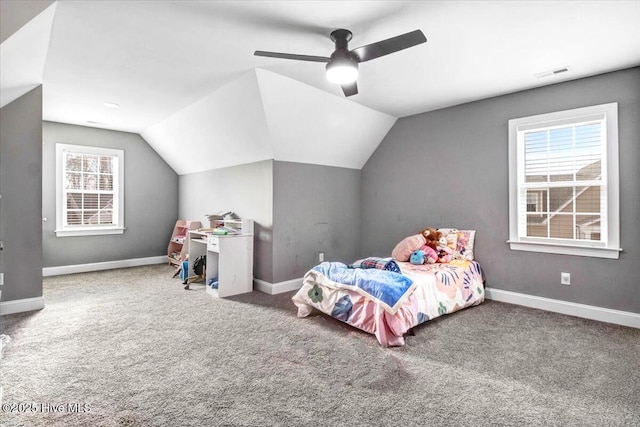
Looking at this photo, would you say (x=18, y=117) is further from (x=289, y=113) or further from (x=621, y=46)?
(x=621, y=46)

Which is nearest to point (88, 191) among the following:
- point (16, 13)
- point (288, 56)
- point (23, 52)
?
point (23, 52)

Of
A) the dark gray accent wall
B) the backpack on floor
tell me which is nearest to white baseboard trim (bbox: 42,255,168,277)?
the backpack on floor

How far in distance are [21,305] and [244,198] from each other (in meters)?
2.84

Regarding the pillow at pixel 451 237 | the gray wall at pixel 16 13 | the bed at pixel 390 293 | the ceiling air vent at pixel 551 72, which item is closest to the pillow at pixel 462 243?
the pillow at pixel 451 237

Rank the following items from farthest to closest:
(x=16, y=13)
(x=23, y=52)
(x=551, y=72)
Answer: (x=551, y=72) < (x=23, y=52) < (x=16, y=13)

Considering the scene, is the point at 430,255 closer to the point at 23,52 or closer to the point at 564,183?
the point at 564,183

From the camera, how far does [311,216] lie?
4.99m

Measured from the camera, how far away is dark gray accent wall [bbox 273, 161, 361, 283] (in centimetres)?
461

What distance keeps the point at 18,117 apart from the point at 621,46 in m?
5.92

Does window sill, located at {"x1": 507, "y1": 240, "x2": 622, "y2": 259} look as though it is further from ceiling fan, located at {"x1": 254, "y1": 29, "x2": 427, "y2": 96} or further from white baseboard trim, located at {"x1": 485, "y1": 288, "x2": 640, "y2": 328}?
ceiling fan, located at {"x1": 254, "y1": 29, "x2": 427, "y2": 96}

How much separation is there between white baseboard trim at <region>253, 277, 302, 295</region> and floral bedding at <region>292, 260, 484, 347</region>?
96 cm

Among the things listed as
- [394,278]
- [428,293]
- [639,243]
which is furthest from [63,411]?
[639,243]

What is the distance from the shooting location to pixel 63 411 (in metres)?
1.91

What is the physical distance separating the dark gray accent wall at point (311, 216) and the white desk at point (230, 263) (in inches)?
15.4
